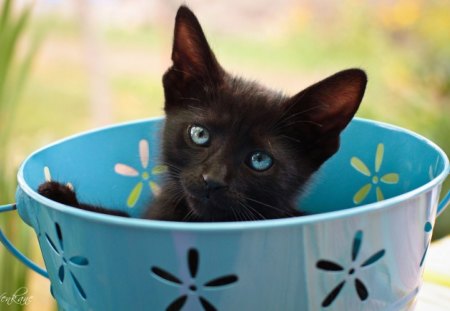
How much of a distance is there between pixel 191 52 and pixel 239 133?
0.20m

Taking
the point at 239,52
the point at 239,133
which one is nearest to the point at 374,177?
the point at 239,133

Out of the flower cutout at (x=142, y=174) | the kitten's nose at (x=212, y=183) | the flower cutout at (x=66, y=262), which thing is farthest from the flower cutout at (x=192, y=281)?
the flower cutout at (x=142, y=174)

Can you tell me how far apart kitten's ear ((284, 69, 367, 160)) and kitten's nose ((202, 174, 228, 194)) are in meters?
0.22

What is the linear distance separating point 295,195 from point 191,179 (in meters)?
0.25

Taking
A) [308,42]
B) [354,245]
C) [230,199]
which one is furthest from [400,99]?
[354,245]

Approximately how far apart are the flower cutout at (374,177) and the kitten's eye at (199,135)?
40 cm

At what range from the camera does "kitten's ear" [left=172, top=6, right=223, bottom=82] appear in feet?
3.38

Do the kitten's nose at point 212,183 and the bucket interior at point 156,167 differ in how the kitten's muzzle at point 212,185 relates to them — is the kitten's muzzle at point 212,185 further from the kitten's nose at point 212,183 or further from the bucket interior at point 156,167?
the bucket interior at point 156,167

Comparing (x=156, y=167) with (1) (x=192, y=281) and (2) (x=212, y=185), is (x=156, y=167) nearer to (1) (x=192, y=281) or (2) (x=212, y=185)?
(2) (x=212, y=185)

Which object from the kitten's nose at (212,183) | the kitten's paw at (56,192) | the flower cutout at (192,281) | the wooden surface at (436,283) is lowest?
the wooden surface at (436,283)

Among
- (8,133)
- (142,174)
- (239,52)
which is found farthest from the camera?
(239,52)

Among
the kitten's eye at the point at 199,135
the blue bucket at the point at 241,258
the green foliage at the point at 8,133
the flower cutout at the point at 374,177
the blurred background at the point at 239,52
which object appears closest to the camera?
the blue bucket at the point at 241,258

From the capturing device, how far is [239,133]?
1.02 meters

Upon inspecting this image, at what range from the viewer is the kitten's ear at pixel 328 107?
95 centimetres
